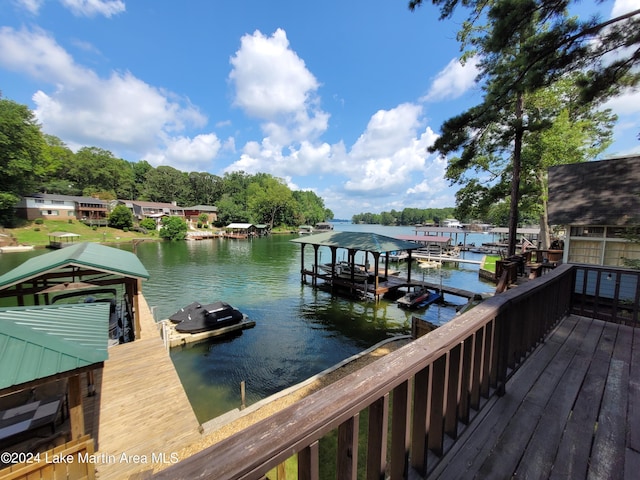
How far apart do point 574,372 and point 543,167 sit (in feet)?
45.5

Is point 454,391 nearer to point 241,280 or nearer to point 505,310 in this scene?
point 505,310

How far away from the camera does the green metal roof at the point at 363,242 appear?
15508 mm

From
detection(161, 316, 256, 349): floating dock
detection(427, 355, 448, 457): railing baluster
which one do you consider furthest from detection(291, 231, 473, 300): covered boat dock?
detection(427, 355, 448, 457): railing baluster

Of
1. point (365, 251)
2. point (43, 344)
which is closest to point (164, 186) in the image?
point (365, 251)

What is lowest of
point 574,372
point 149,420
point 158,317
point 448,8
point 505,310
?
point 158,317

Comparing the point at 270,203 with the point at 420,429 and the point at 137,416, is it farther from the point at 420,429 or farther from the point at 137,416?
the point at 420,429

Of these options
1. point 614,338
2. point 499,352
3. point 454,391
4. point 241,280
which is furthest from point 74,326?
point 241,280

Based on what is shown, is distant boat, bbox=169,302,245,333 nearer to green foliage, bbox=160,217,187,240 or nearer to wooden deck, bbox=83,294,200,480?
wooden deck, bbox=83,294,200,480

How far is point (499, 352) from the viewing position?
235 cm

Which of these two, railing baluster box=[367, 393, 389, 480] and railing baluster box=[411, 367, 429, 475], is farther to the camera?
railing baluster box=[411, 367, 429, 475]

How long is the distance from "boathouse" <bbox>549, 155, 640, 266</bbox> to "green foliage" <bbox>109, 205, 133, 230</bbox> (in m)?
52.2

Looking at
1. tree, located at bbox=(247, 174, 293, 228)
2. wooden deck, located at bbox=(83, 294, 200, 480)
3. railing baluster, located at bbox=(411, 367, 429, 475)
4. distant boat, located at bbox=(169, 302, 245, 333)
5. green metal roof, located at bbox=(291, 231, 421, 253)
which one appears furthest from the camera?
tree, located at bbox=(247, 174, 293, 228)

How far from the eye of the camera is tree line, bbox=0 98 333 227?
33.5m

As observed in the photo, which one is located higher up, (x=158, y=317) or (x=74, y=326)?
(x=74, y=326)
